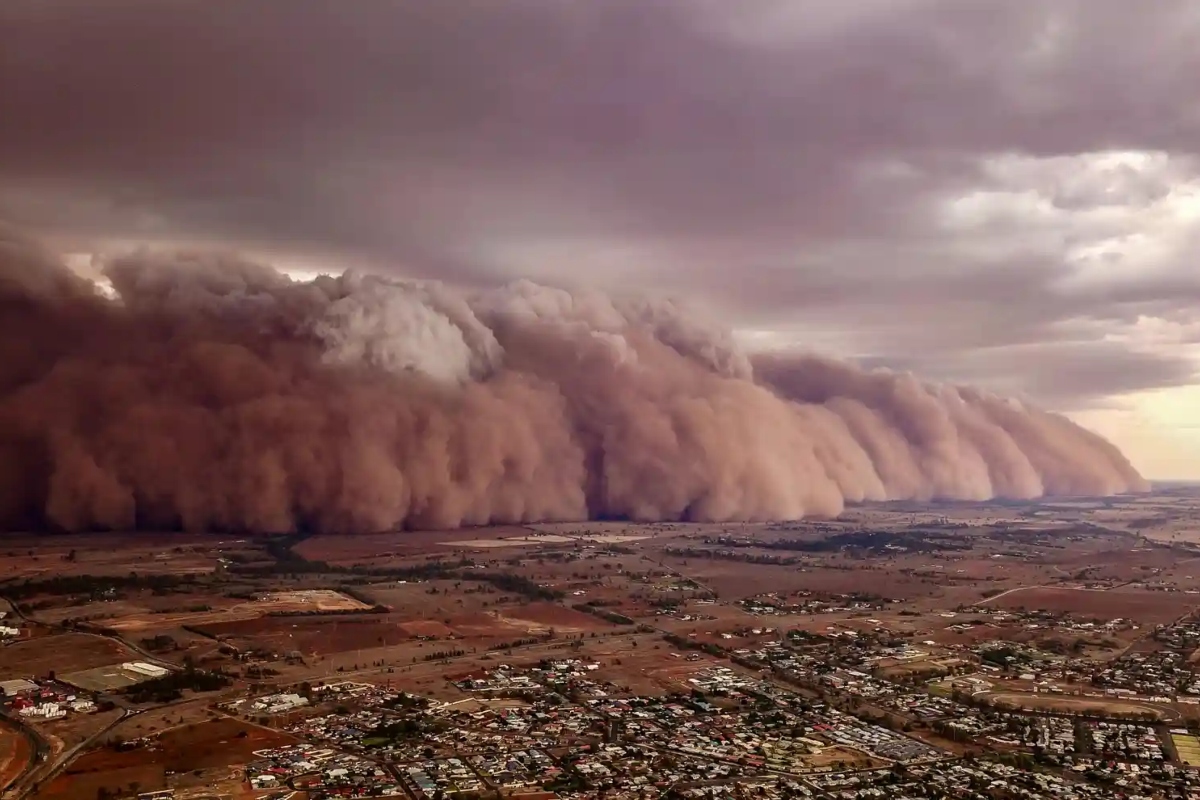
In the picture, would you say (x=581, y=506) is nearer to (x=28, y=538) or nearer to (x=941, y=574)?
(x=941, y=574)

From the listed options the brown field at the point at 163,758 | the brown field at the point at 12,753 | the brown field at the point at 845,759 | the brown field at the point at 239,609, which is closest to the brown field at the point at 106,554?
the brown field at the point at 239,609

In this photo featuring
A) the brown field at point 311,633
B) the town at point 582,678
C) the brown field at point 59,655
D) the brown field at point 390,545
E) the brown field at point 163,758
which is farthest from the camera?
the brown field at point 390,545

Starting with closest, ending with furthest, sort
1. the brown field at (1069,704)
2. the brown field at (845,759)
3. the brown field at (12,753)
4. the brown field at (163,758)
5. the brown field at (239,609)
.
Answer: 1. the brown field at (163,758)
2. the brown field at (12,753)
3. the brown field at (845,759)
4. the brown field at (1069,704)
5. the brown field at (239,609)

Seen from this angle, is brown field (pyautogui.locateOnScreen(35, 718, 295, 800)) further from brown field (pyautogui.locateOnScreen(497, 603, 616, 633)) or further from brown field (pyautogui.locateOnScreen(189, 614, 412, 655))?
brown field (pyautogui.locateOnScreen(497, 603, 616, 633))

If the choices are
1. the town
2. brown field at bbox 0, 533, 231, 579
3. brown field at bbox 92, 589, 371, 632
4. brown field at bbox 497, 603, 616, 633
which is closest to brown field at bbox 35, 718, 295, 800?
the town

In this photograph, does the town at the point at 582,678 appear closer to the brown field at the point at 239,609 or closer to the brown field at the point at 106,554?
the brown field at the point at 239,609

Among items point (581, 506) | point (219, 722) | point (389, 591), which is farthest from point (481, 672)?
point (581, 506)
